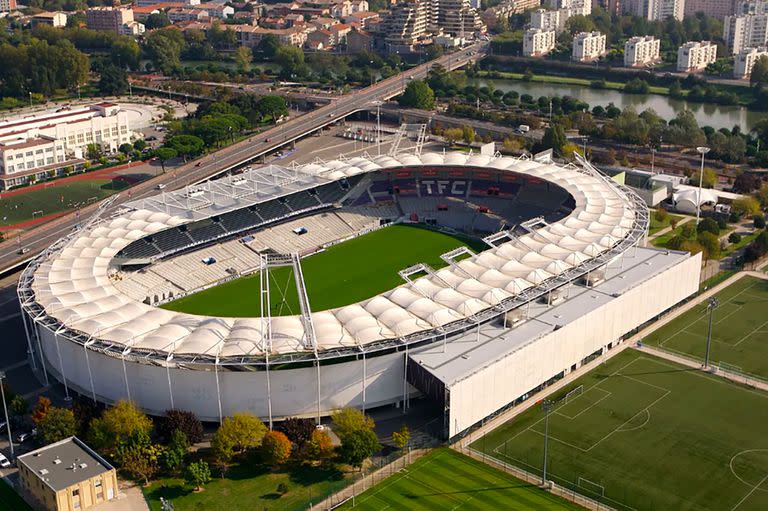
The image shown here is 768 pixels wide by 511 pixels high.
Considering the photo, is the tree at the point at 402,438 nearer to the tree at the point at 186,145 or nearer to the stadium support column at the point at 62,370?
the stadium support column at the point at 62,370

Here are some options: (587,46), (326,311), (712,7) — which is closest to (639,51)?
(587,46)

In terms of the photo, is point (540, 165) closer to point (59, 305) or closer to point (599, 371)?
point (599, 371)

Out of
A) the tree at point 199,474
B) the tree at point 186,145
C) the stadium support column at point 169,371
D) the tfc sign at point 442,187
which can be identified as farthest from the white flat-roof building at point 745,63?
the tree at point 199,474

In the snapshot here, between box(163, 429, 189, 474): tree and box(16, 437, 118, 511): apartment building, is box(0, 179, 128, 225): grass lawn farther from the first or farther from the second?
box(163, 429, 189, 474): tree

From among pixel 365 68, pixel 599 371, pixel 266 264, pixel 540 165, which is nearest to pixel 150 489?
pixel 266 264

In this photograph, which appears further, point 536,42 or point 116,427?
point 536,42

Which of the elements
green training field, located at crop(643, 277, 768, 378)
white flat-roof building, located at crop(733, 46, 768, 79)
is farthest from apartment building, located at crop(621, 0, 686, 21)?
green training field, located at crop(643, 277, 768, 378)

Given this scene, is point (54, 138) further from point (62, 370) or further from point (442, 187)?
point (62, 370)
